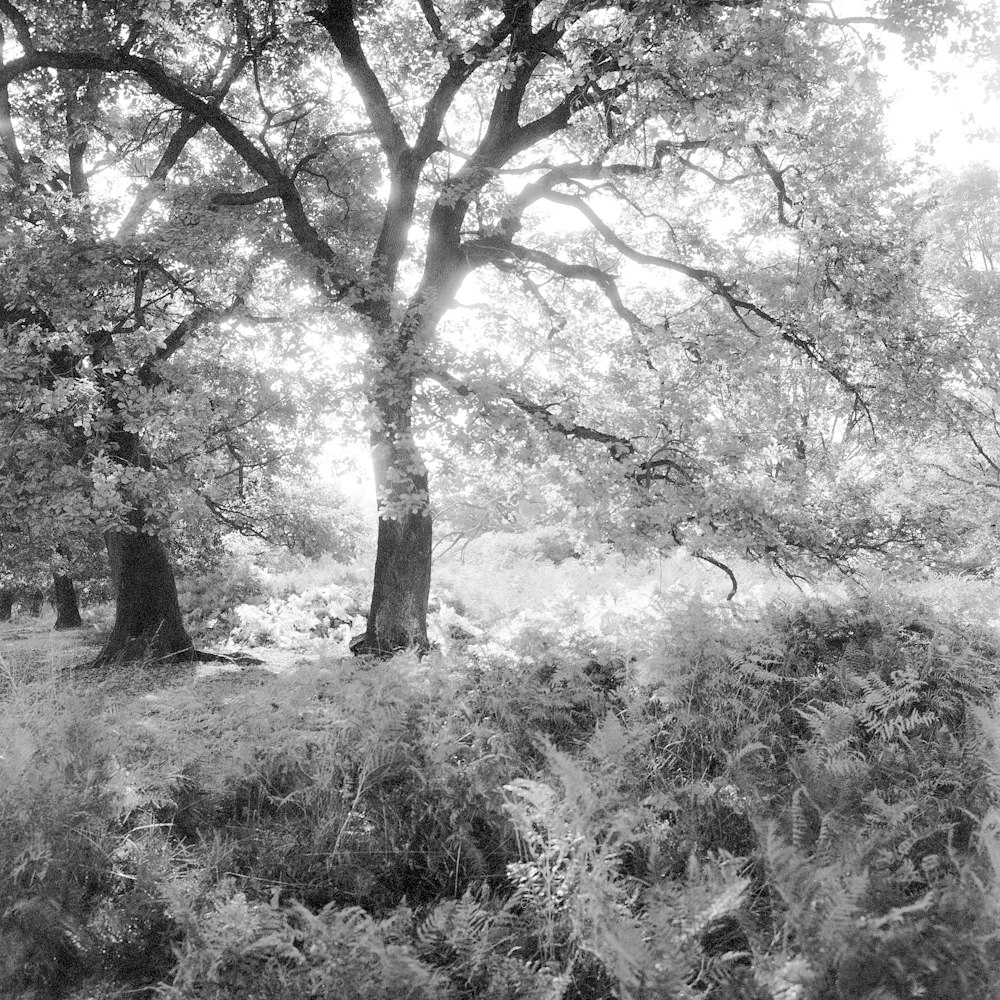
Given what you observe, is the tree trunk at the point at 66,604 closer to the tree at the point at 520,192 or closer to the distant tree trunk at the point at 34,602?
the distant tree trunk at the point at 34,602

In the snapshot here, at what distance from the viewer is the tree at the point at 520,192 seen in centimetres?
756

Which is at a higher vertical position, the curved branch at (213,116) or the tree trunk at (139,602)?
the curved branch at (213,116)

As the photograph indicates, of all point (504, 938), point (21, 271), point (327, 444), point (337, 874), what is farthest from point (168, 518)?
point (504, 938)

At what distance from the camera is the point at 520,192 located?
1021 cm

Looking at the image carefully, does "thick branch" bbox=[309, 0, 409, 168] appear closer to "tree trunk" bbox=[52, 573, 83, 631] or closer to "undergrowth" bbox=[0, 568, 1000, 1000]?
"undergrowth" bbox=[0, 568, 1000, 1000]

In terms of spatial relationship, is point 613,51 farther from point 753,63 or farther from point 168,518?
point 168,518

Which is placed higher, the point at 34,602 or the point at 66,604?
the point at 66,604

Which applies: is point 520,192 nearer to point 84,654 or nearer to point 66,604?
point 84,654

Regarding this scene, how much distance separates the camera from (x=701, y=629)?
594 cm

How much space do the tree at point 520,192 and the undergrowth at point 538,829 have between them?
3.04m

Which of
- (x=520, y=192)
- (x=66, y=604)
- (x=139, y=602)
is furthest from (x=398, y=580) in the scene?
(x=66, y=604)

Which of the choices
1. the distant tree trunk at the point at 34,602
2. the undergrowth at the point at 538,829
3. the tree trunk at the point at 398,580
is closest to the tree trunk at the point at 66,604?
the distant tree trunk at the point at 34,602

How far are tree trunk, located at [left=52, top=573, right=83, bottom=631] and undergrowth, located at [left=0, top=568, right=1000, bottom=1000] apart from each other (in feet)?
51.7

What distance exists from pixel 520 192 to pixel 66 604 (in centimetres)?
1696
